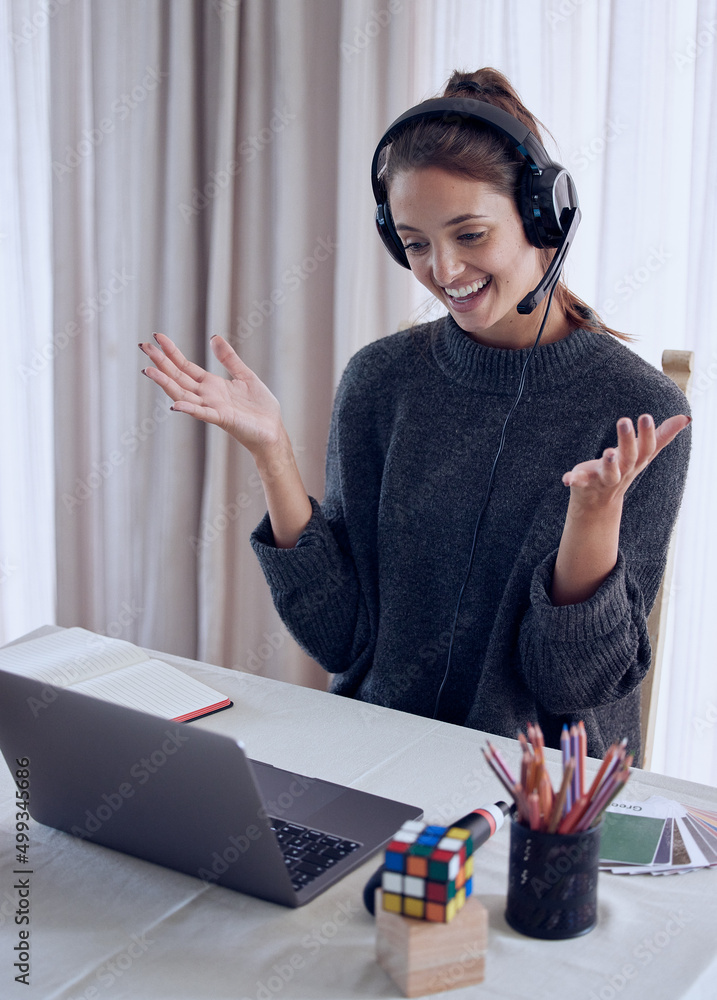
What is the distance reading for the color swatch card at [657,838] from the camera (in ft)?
2.31

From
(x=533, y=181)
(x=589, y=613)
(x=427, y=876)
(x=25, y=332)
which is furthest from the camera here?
(x=25, y=332)

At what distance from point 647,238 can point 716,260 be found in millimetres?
128

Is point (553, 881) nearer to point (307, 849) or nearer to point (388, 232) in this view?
point (307, 849)

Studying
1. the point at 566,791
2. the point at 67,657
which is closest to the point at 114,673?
the point at 67,657

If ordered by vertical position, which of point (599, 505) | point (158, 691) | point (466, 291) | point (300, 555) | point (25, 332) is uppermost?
point (466, 291)

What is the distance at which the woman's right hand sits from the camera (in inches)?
41.2

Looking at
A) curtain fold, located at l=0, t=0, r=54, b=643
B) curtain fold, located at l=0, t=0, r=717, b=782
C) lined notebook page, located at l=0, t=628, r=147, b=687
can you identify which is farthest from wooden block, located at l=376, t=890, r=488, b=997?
curtain fold, located at l=0, t=0, r=54, b=643

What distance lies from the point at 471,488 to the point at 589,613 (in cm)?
28

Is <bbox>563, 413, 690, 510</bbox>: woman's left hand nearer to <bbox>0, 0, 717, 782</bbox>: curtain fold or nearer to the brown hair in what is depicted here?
the brown hair

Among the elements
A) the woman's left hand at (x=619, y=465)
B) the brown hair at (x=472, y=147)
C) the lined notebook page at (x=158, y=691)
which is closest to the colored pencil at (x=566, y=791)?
the woman's left hand at (x=619, y=465)

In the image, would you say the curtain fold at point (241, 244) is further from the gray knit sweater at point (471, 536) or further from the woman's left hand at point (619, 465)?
the woman's left hand at point (619, 465)

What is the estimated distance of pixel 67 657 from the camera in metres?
1.08

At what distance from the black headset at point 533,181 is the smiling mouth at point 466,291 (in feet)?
0.16

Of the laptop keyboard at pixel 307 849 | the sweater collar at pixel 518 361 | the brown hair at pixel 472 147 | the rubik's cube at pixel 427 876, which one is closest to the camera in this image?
the rubik's cube at pixel 427 876
